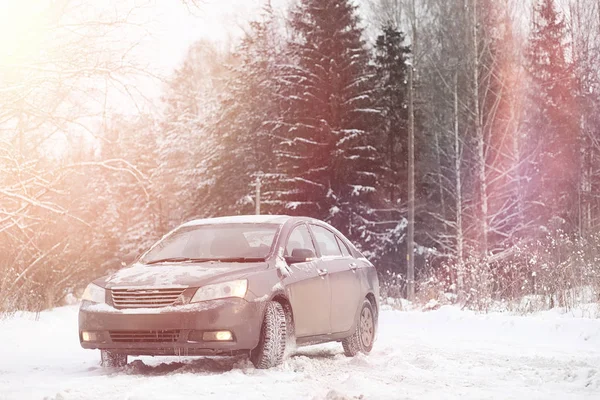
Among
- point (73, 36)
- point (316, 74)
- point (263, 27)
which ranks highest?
point (263, 27)

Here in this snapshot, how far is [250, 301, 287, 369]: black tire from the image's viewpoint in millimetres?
8602

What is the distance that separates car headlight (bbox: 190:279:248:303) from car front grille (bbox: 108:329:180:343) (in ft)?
1.25

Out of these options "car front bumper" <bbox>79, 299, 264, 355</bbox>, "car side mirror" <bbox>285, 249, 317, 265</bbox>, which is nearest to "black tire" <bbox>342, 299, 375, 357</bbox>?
"car side mirror" <bbox>285, 249, 317, 265</bbox>

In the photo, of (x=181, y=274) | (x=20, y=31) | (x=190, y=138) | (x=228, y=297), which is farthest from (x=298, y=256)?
(x=190, y=138)

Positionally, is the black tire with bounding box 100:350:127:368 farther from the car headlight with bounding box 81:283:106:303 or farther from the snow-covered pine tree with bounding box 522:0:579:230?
the snow-covered pine tree with bounding box 522:0:579:230

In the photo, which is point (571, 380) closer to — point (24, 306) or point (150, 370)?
point (150, 370)

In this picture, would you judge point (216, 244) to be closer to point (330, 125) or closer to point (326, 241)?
point (326, 241)

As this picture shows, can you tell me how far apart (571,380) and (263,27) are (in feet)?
142

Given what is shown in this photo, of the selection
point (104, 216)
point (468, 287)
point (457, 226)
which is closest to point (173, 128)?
point (104, 216)

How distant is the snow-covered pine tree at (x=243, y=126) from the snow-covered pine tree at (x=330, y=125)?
326cm

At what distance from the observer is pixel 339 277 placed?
1054cm

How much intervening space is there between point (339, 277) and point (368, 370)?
173cm

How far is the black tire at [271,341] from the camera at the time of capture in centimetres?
860

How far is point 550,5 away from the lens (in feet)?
133
